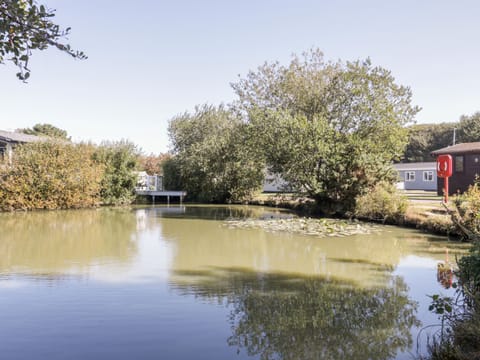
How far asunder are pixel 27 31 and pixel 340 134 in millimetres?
14901

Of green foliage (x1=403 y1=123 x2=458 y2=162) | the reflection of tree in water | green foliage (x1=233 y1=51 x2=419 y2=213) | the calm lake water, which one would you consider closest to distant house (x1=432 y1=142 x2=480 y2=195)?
green foliage (x1=233 y1=51 x2=419 y2=213)

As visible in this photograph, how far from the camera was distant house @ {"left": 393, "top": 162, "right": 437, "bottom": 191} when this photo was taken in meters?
29.9

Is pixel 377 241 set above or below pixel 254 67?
below

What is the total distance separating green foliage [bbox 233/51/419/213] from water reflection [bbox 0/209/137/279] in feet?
22.3

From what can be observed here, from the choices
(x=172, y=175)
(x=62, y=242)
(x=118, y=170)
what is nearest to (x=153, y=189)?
(x=172, y=175)

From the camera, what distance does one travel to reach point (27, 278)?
22.7ft

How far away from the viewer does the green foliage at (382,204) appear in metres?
14.5

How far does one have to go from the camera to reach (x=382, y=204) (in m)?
15.0

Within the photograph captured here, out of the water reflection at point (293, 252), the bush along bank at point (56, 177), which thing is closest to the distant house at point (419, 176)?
the water reflection at point (293, 252)

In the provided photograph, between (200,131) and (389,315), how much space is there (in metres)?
23.7

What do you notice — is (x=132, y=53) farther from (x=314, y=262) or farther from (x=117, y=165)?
(x=314, y=262)

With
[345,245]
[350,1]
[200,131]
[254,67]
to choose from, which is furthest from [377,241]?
[200,131]

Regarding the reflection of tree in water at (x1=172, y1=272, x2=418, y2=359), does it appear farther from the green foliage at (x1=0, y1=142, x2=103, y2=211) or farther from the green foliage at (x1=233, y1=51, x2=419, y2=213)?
the green foliage at (x1=0, y1=142, x2=103, y2=211)

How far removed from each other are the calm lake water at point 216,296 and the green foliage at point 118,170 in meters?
11.7
